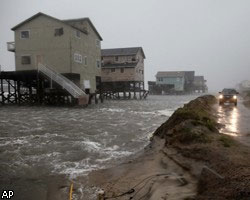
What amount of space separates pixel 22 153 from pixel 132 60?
41094 mm

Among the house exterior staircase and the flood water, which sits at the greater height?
the house exterior staircase

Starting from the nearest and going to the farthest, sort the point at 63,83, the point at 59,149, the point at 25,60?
the point at 59,149 → the point at 63,83 → the point at 25,60

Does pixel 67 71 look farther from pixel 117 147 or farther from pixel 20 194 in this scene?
pixel 20 194

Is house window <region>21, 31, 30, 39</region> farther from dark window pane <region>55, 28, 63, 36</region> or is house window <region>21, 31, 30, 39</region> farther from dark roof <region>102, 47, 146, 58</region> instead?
dark roof <region>102, 47, 146, 58</region>

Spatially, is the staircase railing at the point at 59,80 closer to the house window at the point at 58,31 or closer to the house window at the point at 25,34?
the house window at the point at 58,31

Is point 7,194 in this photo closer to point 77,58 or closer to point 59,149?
point 59,149

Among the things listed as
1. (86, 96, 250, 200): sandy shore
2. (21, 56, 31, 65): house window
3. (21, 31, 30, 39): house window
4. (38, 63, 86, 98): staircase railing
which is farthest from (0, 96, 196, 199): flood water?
(21, 31, 30, 39): house window

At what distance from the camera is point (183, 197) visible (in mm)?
4797

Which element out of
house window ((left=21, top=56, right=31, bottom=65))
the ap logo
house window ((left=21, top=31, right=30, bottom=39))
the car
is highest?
Result: house window ((left=21, top=31, right=30, bottom=39))

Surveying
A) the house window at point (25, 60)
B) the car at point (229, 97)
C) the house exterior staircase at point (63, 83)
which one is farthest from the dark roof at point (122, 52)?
the car at point (229, 97)

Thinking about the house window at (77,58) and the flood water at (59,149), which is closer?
the flood water at (59,149)

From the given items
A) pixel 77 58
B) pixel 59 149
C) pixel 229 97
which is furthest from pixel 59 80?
pixel 229 97

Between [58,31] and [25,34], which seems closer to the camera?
[58,31]

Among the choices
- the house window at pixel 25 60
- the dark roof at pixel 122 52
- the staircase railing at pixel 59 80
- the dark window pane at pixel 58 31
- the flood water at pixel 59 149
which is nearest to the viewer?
the flood water at pixel 59 149
